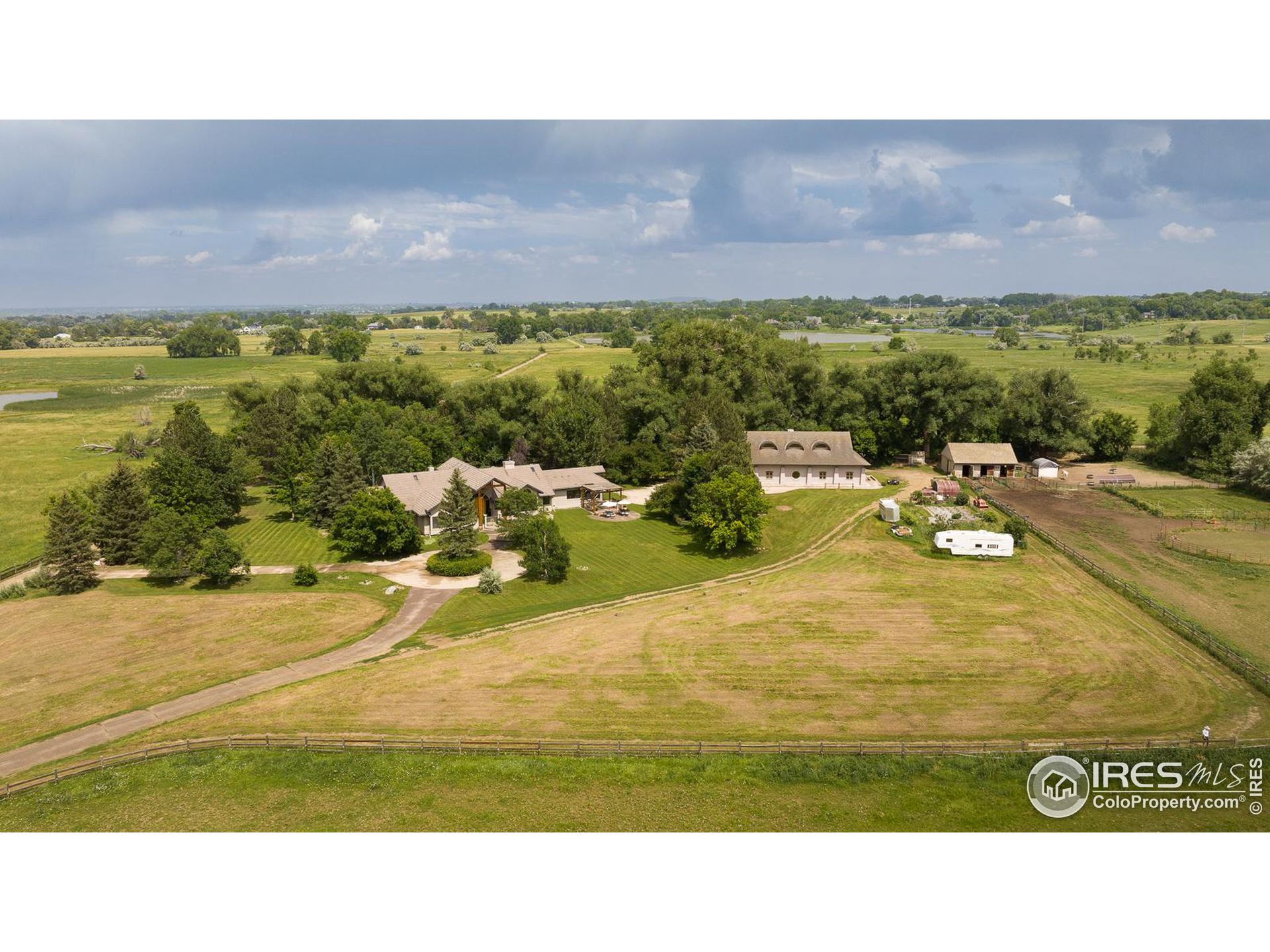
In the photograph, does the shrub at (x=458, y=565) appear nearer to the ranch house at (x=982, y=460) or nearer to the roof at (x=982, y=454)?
the ranch house at (x=982, y=460)

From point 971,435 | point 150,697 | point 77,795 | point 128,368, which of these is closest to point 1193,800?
point 77,795

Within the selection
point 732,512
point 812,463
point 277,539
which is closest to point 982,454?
point 812,463

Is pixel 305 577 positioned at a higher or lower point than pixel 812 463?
lower

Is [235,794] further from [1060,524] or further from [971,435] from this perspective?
[971,435]

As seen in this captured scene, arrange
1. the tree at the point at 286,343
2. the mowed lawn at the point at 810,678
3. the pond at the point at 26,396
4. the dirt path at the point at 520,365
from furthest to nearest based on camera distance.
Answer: the tree at the point at 286,343
the dirt path at the point at 520,365
the pond at the point at 26,396
the mowed lawn at the point at 810,678

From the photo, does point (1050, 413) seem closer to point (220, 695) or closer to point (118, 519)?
point (220, 695)

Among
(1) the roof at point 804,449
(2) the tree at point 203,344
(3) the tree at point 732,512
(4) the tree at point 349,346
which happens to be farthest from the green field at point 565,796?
(2) the tree at point 203,344

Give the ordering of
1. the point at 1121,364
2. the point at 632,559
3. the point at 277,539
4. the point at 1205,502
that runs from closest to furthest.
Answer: the point at 632,559, the point at 277,539, the point at 1205,502, the point at 1121,364
